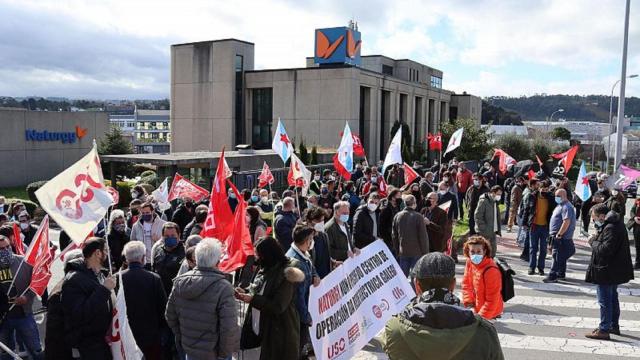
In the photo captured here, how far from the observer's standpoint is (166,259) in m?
6.48

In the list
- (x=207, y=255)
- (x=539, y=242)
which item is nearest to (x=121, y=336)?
(x=207, y=255)

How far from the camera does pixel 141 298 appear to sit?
5.20 meters

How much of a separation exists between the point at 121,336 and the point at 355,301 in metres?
2.52

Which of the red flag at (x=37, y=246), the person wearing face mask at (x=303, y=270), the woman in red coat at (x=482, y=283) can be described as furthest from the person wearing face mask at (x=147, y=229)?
the woman in red coat at (x=482, y=283)

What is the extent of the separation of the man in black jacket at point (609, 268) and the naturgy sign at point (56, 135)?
29699 mm

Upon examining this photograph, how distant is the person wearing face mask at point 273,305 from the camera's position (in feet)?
16.4

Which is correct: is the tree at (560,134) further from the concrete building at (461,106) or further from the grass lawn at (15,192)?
the grass lawn at (15,192)

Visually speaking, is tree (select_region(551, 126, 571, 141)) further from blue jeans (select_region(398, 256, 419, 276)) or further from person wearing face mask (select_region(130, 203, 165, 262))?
person wearing face mask (select_region(130, 203, 165, 262))

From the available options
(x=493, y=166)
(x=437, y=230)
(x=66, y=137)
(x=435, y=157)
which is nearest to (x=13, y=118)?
(x=66, y=137)

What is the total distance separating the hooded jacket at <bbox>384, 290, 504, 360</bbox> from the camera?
293 cm

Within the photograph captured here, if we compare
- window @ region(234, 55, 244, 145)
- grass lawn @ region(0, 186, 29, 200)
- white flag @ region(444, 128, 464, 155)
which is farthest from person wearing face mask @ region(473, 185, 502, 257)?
window @ region(234, 55, 244, 145)

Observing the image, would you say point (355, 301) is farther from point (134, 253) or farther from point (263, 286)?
point (134, 253)

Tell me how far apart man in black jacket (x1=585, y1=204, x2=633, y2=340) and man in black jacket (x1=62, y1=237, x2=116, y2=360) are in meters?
6.12

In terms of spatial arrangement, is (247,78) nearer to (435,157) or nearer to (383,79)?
(383,79)
